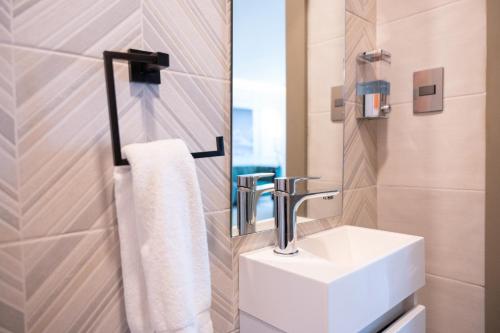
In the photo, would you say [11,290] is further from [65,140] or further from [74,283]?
[65,140]

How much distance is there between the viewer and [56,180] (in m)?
0.58

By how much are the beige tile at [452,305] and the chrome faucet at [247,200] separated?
2.62 feet

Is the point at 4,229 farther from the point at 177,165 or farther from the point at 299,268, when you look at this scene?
the point at 299,268

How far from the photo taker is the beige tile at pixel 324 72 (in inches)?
44.6

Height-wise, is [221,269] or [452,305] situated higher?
[221,269]

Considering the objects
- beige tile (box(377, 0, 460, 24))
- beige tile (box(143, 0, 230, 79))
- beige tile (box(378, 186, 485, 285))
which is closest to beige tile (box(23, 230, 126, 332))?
beige tile (box(143, 0, 230, 79))

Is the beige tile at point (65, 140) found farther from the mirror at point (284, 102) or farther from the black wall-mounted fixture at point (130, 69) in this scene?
the mirror at point (284, 102)

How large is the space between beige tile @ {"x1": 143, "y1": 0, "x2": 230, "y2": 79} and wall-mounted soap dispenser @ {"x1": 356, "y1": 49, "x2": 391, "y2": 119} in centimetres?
65

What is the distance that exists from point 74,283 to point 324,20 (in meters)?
1.09

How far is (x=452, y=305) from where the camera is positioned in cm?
116

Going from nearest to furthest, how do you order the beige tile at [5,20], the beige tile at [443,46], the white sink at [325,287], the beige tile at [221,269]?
the beige tile at [5,20]
the white sink at [325,287]
the beige tile at [221,269]
the beige tile at [443,46]

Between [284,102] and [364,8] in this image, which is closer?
[284,102]

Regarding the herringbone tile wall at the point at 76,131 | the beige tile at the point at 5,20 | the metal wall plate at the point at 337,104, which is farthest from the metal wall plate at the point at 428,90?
the beige tile at the point at 5,20

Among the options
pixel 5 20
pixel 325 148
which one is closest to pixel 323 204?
pixel 325 148
